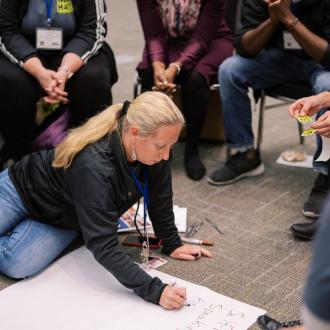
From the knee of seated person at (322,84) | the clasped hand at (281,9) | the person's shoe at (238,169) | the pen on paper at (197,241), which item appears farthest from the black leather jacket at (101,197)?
the clasped hand at (281,9)

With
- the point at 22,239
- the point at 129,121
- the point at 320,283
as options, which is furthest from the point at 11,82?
the point at 320,283

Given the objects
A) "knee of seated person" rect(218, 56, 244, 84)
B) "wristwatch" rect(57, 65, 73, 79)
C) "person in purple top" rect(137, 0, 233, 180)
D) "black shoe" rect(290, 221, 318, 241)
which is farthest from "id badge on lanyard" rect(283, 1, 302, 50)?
"wristwatch" rect(57, 65, 73, 79)

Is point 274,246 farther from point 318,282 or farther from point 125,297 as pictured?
point 318,282

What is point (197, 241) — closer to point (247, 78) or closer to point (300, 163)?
point (247, 78)

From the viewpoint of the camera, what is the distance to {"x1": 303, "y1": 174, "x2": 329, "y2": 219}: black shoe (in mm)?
2379

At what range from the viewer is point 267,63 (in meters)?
2.63

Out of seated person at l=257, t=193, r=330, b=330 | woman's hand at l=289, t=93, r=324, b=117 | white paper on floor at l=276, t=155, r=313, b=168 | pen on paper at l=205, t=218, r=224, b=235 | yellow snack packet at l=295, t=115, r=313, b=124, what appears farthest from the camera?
white paper on floor at l=276, t=155, r=313, b=168

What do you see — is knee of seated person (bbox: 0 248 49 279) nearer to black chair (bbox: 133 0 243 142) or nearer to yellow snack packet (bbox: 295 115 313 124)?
yellow snack packet (bbox: 295 115 313 124)

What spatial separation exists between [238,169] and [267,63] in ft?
1.65

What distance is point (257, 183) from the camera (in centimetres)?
273

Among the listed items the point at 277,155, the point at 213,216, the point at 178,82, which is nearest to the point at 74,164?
the point at 213,216

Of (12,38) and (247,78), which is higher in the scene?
(12,38)

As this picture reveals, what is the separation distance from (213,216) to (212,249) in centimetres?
28

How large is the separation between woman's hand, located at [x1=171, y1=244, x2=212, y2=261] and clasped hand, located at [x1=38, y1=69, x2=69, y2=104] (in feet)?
2.83
